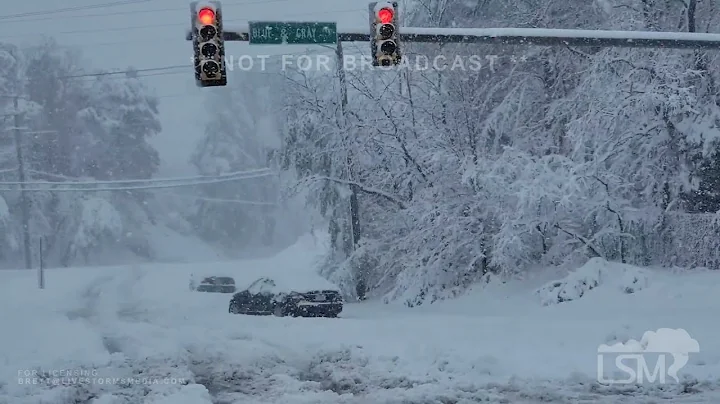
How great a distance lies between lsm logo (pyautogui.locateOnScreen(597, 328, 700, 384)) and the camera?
11367 millimetres

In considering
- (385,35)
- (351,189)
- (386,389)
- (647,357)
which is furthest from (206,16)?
(351,189)

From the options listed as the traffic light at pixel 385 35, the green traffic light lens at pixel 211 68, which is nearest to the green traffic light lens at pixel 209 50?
the green traffic light lens at pixel 211 68

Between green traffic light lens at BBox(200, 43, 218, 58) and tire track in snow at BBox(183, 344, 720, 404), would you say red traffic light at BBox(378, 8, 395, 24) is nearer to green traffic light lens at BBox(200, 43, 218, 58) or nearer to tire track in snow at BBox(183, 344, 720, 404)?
green traffic light lens at BBox(200, 43, 218, 58)

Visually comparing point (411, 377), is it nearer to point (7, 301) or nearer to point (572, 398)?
point (572, 398)

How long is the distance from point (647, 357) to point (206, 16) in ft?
26.9

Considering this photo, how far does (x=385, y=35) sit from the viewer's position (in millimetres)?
11750

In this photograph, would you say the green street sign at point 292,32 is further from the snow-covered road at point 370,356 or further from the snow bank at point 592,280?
the snow bank at point 592,280

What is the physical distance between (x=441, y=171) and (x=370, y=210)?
439 centimetres

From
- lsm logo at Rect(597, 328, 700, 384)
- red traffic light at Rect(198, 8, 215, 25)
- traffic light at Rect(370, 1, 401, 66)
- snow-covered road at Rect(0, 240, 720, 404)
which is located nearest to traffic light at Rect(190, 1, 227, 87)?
red traffic light at Rect(198, 8, 215, 25)

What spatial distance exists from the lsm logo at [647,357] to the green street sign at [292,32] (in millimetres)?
6354

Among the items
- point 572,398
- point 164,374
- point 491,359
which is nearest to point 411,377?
point 491,359

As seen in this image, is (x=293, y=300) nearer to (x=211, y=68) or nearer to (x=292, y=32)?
(x=292, y=32)

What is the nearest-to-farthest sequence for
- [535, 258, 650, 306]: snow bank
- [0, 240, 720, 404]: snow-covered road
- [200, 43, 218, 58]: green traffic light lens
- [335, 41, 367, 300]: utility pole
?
[0, 240, 720, 404]: snow-covered road → [200, 43, 218, 58]: green traffic light lens → [535, 258, 650, 306]: snow bank → [335, 41, 367, 300]: utility pole

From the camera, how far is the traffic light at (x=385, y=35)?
463 inches
